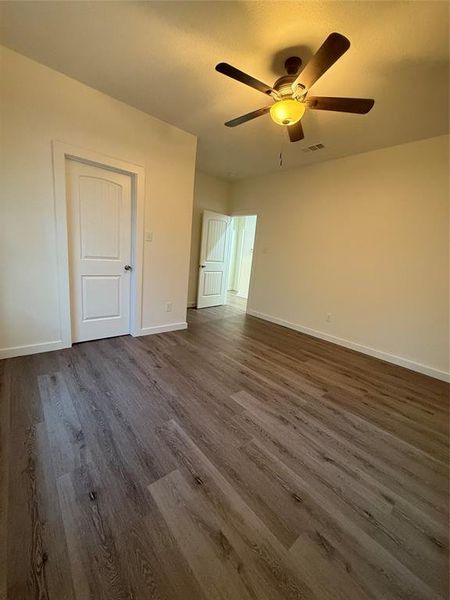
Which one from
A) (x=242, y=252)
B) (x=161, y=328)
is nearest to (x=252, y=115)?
(x=161, y=328)

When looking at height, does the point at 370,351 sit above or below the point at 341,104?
below

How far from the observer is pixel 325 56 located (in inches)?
54.2

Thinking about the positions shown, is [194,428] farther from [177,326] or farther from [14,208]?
[14,208]

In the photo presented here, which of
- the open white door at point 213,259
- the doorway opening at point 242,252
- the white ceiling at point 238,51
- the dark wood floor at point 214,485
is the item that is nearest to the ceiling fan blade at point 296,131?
the white ceiling at point 238,51

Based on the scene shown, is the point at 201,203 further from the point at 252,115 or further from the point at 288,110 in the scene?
the point at 288,110

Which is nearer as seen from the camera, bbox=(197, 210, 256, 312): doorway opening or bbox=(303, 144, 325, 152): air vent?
bbox=(303, 144, 325, 152): air vent

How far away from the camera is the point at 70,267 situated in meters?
2.71

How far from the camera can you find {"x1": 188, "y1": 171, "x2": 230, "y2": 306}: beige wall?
479 centimetres

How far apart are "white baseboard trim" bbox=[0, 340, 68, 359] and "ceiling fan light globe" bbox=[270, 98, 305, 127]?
10.0 feet

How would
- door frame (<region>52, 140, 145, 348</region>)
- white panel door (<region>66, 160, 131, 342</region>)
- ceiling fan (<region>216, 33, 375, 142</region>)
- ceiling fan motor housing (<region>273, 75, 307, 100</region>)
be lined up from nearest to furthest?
ceiling fan (<region>216, 33, 375, 142</region>) < ceiling fan motor housing (<region>273, 75, 307, 100</region>) < door frame (<region>52, 140, 145, 348</region>) < white panel door (<region>66, 160, 131, 342</region>)

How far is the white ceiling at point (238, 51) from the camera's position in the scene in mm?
1529

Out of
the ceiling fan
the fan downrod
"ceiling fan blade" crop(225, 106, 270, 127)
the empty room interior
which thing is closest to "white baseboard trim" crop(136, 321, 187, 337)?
the empty room interior

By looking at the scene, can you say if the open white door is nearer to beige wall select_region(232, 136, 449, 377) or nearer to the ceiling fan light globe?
beige wall select_region(232, 136, 449, 377)

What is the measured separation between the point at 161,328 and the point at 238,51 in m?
3.05
